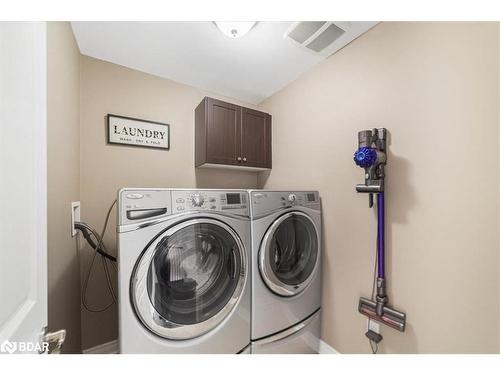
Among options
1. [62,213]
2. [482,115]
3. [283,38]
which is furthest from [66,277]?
[482,115]

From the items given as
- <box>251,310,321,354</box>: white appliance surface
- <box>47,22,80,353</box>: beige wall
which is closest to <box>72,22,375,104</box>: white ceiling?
<box>47,22,80,353</box>: beige wall

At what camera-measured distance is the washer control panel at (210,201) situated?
1128 millimetres

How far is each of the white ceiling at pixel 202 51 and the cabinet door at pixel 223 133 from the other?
300 mm

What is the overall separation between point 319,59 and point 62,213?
2068mm

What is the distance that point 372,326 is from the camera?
4.40 ft

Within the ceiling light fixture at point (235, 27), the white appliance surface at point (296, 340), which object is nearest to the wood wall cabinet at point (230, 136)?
the ceiling light fixture at point (235, 27)

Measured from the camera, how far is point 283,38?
1.47 m

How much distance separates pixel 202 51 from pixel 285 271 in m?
1.77

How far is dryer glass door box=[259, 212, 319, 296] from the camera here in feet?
4.58

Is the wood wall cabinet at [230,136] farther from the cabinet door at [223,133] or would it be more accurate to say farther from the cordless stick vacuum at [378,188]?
the cordless stick vacuum at [378,188]

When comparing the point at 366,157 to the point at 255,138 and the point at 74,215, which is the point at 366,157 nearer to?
the point at 255,138

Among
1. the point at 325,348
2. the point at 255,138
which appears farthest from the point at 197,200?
the point at 325,348

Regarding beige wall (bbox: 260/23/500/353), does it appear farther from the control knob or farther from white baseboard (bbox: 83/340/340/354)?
the control knob
